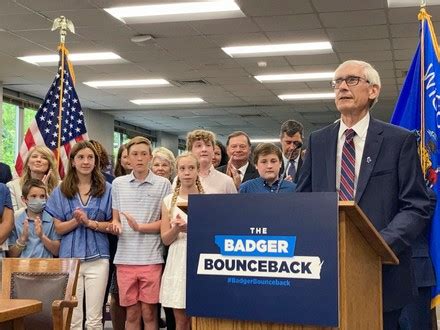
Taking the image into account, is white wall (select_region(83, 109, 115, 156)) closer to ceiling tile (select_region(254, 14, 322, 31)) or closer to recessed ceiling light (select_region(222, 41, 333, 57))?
recessed ceiling light (select_region(222, 41, 333, 57))

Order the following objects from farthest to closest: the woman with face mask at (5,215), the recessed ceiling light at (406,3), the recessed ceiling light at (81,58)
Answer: the recessed ceiling light at (81,58)
the recessed ceiling light at (406,3)
the woman with face mask at (5,215)

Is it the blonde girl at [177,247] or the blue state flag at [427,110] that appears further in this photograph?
the blonde girl at [177,247]

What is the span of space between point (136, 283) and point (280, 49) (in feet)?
18.2

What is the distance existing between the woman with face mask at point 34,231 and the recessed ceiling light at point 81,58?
5.27 metres

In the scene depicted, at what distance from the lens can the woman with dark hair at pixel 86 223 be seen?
3928 mm

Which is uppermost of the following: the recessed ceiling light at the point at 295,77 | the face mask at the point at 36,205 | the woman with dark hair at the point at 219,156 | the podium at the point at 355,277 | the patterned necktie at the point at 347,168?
the recessed ceiling light at the point at 295,77

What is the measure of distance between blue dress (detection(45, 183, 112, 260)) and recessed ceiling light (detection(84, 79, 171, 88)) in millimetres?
7339

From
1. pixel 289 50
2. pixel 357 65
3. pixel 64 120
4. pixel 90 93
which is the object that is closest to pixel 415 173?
pixel 357 65

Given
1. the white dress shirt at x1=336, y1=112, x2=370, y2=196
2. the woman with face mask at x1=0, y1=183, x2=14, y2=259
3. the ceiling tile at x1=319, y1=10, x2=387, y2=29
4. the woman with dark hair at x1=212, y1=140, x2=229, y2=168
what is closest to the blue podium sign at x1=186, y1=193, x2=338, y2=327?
the white dress shirt at x1=336, y1=112, x2=370, y2=196

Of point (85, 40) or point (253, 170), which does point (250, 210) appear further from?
point (85, 40)

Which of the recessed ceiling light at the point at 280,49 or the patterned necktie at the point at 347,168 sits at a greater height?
the recessed ceiling light at the point at 280,49

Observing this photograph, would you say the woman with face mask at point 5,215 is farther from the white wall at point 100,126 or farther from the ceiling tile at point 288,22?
the white wall at point 100,126

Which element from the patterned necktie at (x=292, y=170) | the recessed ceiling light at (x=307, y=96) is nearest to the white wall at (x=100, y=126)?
the recessed ceiling light at (x=307, y=96)

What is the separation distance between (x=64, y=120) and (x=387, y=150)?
3.75 metres
